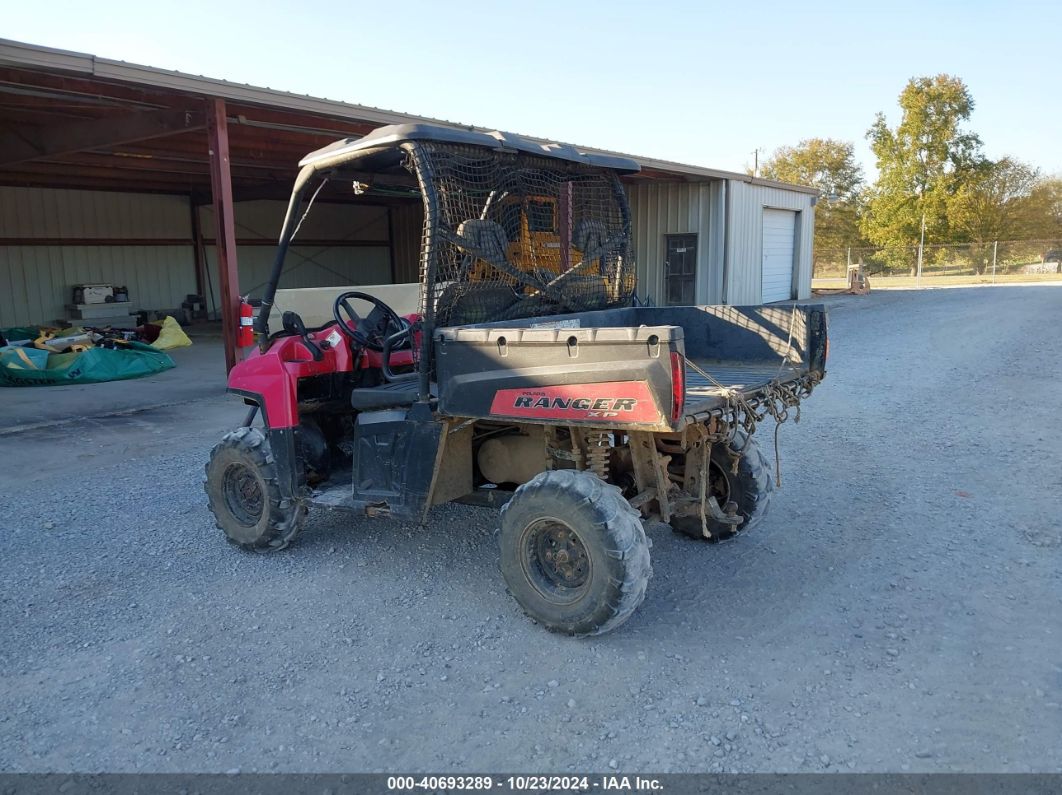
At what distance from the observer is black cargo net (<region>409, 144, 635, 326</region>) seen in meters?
4.09

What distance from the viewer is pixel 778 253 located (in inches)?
939

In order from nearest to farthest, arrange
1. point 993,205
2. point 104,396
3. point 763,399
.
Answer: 1. point 763,399
2. point 104,396
3. point 993,205

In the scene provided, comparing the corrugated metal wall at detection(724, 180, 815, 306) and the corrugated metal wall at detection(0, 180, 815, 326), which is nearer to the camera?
the corrugated metal wall at detection(0, 180, 815, 326)

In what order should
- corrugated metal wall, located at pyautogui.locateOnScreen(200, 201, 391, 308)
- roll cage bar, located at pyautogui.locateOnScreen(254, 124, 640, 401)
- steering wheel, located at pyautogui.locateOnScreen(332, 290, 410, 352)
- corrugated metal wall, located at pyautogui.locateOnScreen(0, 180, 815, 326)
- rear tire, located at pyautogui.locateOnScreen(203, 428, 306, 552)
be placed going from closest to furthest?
roll cage bar, located at pyautogui.locateOnScreen(254, 124, 640, 401) < rear tire, located at pyautogui.locateOnScreen(203, 428, 306, 552) < steering wheel, located at pyautogui.locateOnScreen(332, 290, 410, 352) < corrugated metal wall, located at pyautogui.locateOnScreen(0, 180, 815, 326) < corrugated metal wall, located at pyautogui.locateOnScreen(200, 201, 391, 308)

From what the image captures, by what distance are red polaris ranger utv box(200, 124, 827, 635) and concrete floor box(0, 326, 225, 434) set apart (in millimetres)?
5550

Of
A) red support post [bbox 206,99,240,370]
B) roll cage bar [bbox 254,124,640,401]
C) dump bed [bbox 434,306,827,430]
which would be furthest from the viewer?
red support post [bbox 206,99,240,370]

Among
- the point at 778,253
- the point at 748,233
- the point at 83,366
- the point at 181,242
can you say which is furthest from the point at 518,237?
the point at 778,253

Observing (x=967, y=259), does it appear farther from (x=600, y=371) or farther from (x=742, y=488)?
(x=600, y=371)

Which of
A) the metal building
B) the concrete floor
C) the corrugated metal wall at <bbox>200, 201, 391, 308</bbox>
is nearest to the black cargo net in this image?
the metal building

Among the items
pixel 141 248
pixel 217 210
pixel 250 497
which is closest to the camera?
pixel 250 497

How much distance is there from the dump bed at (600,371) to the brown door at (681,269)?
16.0 meters

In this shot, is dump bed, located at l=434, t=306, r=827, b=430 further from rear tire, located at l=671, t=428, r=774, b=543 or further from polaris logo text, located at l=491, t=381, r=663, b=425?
rear tire, located at l=671, t=428, r=774, b=543

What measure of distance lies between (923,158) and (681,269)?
26193mm

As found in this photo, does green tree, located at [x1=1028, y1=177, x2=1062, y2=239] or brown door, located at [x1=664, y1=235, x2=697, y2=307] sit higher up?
green tree, located at [x1=1028, y1=177, x2=1062, y2=239]
